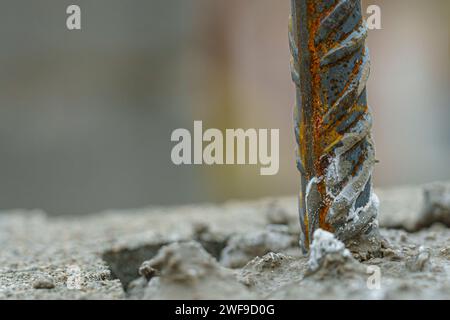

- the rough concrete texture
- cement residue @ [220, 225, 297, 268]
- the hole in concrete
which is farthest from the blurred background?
cement residue @ [220, 225, 297, 268]

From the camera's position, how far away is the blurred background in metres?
5.54

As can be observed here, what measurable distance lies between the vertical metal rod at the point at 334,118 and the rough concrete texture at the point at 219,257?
0.10 metres

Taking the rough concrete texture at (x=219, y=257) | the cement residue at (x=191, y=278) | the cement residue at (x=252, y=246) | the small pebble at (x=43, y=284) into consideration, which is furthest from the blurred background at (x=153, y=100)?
the cement residue at (x=191, y=278)

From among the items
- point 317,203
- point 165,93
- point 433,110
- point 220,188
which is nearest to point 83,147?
point 165,93

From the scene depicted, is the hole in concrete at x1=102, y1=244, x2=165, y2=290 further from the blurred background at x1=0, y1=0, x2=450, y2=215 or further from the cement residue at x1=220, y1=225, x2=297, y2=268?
the blurred background at x1=0, y1=0, x2=450, y2=215

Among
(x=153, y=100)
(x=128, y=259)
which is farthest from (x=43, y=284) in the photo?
(x=153, y=100)

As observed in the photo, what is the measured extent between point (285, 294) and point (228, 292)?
11 cm

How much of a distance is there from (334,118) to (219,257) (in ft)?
3.07

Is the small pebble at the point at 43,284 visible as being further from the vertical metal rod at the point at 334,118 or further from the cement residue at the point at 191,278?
the vertical metal rod at the point at 334,118

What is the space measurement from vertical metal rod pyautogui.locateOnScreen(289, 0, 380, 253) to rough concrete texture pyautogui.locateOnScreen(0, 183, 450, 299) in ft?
0.34

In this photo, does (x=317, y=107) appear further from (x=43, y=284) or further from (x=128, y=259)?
(x=128, y=259)

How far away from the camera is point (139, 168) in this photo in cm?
559

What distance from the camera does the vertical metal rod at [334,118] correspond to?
4.79 feet

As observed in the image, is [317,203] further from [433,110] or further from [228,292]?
[433,110]
